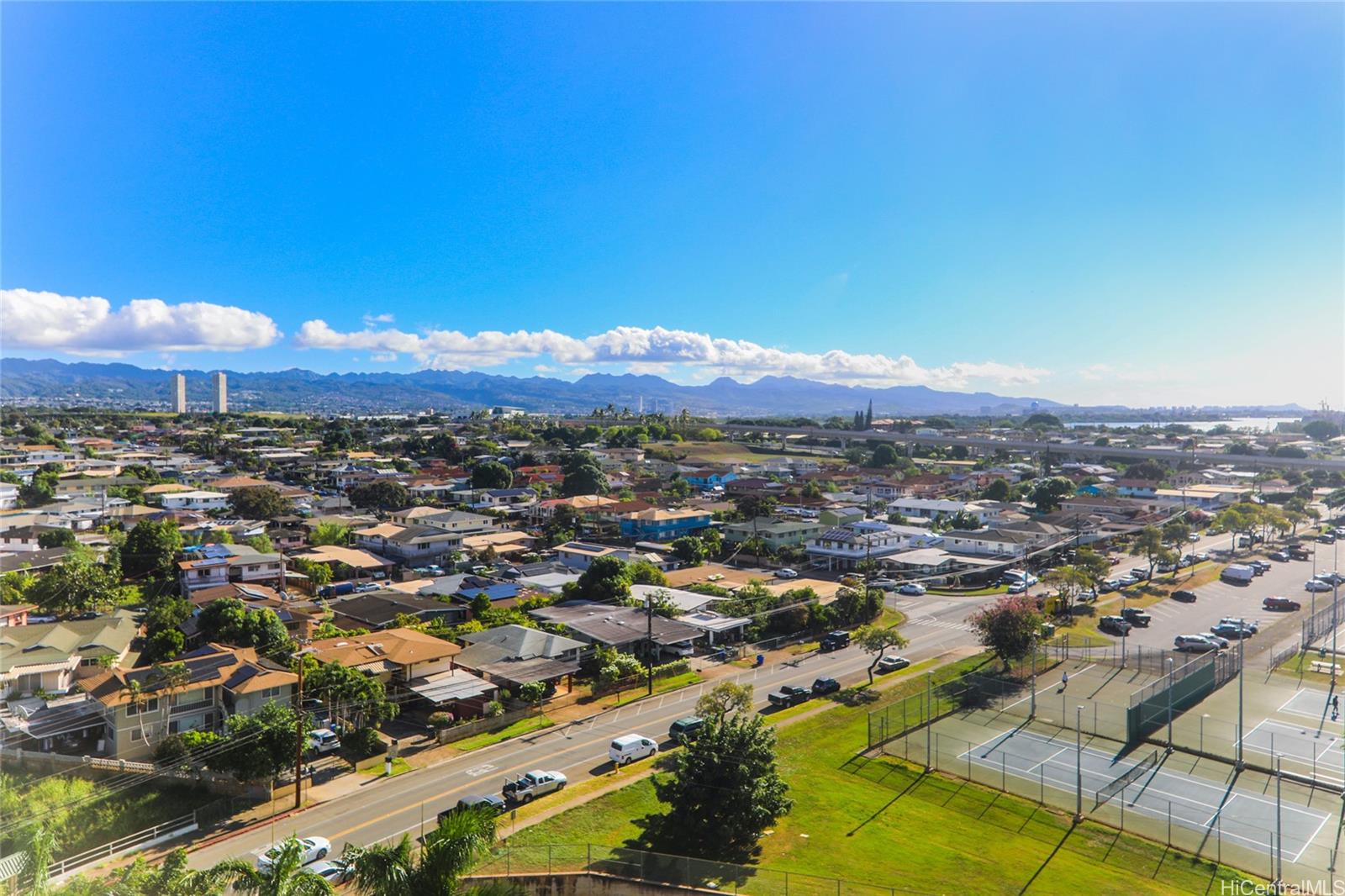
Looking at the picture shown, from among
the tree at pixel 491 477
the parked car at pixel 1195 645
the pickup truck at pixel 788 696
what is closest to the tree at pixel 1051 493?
the parked car at pixel 1195 645

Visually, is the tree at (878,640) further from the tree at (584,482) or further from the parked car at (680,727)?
the tree at (584,482)

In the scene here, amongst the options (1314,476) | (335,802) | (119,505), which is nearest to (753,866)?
(335,802)

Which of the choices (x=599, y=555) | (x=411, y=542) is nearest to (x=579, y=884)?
(x=599, y=555)

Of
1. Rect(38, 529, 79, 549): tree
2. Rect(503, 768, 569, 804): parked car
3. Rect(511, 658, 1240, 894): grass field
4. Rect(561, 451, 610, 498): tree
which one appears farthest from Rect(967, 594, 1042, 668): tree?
Rect(38, 529, 79, 549): tree

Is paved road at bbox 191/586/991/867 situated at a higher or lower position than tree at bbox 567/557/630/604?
lower

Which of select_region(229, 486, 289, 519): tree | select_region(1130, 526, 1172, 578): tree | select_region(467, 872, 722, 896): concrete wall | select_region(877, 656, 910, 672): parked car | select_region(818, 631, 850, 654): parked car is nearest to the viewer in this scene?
select_region(467, 872, 722, 896): concrete wall

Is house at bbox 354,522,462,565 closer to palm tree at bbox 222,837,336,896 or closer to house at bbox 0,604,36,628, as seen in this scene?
house at bbox 0,604,36,628

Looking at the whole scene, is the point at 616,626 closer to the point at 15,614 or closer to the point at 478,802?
the point at 478,802

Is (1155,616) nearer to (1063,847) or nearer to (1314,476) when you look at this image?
(1063,847)
